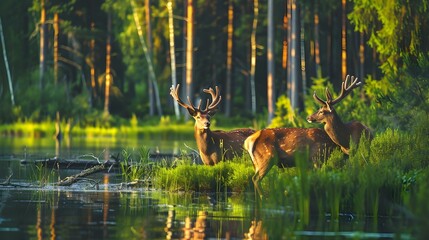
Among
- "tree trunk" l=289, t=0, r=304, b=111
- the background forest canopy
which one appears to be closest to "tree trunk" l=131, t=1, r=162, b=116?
the background forest canopy

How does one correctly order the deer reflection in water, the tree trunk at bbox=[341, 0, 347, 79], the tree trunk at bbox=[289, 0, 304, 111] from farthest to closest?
1. the tree trunk at bbox=[341, 0, 347, 79]
2. the tree trunk at bbox=[289, 0, 304, 111]
3. the deer reflection in water

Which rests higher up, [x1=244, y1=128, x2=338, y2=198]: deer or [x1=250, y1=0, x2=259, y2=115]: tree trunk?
[x1=250, y1=0, x2=259, y2=115]: tree trunk

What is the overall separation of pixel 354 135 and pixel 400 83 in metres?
8.10

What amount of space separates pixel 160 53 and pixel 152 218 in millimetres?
58011

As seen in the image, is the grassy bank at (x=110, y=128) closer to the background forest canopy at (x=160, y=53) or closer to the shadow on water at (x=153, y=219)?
the background forest canopy at (x=160, y=53)

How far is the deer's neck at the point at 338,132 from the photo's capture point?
76.9 feet

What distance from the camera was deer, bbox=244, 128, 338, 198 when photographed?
2236cm

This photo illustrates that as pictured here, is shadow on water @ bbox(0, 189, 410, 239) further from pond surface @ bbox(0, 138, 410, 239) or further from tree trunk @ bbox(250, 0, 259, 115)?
tree trunk @ bbox(250, 0, 259, 115)

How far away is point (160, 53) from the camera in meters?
75.4

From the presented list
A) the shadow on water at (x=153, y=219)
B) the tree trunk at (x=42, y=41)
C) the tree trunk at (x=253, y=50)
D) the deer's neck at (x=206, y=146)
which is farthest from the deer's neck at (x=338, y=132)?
the tree trunk at (x=253, y=50)

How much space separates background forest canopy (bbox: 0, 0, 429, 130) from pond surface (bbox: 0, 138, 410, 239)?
21978 millimetres

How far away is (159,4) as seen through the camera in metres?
75.2

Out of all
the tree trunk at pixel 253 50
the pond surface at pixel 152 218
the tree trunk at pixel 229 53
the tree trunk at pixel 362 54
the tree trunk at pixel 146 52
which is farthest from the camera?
the tree trunk at pixel 229 53

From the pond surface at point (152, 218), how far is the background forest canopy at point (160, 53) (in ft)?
72.1
